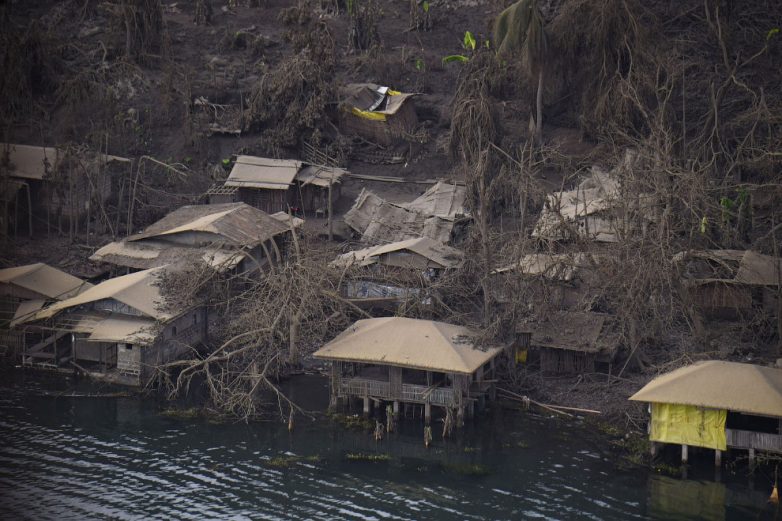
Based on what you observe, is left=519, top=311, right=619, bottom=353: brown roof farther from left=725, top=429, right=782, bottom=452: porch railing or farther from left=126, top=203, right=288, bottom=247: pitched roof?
left=126, top=203, right=288, bottom=247: pitched roof

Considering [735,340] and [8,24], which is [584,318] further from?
[8,24]

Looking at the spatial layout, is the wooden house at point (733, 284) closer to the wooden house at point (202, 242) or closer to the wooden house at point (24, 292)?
the wooden house at point (202, 242)

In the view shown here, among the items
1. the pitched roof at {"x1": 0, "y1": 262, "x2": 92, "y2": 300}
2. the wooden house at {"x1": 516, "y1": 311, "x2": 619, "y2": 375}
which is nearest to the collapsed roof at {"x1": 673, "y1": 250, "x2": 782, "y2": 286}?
the wooden house at {"x1": 516, "y1": 311, "x2": 619, "y2": 375}

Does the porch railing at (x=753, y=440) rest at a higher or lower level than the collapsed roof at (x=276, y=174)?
lower

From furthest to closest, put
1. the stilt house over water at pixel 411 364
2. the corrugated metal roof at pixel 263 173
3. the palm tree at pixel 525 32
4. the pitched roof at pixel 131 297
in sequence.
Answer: the palm tree at pixel 525 32 < the corrugated metal roof at pixel 263 173 < the pitched roof at pixel 131 297 < the stilt house over water at pixel 411 364

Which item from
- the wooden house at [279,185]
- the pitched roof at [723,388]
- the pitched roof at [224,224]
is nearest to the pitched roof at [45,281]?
the pitched roof at [224,224]

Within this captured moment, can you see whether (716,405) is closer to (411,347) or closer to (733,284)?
(733,284)
